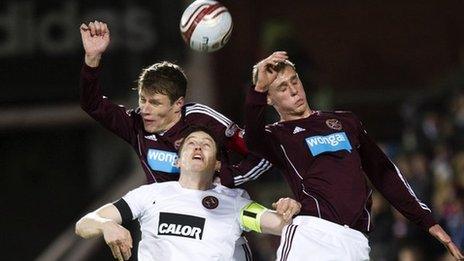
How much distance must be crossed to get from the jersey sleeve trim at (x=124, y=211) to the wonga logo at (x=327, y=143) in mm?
1064

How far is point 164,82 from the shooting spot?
771 cm

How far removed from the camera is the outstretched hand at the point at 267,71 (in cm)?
695

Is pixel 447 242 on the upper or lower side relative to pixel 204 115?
lower

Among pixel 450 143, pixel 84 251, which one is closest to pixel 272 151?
pixel 450 143

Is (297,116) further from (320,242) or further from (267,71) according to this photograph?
(320,242)

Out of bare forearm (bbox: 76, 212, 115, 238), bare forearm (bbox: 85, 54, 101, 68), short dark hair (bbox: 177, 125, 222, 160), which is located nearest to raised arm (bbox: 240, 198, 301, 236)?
short dark hair (bbox: 177, 125, 222, 160)

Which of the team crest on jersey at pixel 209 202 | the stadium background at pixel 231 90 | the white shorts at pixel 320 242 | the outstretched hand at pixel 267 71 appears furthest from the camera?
the stadium background at pixel 231 90

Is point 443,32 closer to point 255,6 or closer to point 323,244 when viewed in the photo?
point 255,6

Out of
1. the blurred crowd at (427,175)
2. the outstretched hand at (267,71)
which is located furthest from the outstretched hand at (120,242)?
the blurred crowd at (427,175)

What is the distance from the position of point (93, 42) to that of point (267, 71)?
118cm

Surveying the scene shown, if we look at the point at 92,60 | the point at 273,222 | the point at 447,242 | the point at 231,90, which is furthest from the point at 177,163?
the point at 231,90

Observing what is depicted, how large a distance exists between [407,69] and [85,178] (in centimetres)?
446

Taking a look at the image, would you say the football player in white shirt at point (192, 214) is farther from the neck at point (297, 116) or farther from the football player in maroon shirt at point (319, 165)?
the neck at point (297, 116)

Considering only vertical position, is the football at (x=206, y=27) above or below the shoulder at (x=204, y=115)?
above
